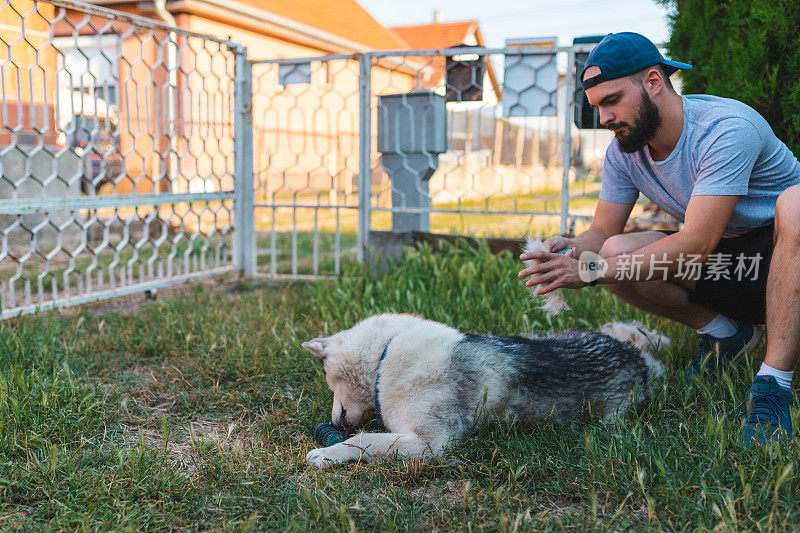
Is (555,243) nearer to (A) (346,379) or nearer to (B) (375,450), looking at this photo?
(A) (346,379)

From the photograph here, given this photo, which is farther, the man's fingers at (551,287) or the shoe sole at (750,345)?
the shoe sole at (750,345)

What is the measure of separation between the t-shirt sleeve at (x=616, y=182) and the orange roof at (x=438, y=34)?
22287mm

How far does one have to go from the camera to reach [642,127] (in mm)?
3043

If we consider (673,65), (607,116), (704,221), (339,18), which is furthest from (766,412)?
(339,18)

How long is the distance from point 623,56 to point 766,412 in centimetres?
160

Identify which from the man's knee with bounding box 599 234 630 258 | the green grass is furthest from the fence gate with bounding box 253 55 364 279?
the man's knee with bounding box 599 234 630 258

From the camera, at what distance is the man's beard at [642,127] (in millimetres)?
3008

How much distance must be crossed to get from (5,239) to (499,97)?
4.41 metres

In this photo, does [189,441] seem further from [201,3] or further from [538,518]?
[201,3]

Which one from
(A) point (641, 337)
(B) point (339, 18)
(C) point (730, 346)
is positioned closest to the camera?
(C) point (730, 346)

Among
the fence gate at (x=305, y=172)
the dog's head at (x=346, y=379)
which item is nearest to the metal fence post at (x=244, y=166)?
the fence gate at (x=305, y=172)

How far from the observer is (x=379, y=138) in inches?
267

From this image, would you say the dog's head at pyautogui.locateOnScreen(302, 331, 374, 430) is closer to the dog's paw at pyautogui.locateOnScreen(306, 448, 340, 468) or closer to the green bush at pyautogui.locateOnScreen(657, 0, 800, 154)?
the dog's paw at pyautogui.locateOnScreen(306, 448, 340, 468)

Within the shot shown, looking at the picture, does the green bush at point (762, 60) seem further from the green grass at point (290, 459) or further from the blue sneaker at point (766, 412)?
the blue sneaker at point (766, 412)
